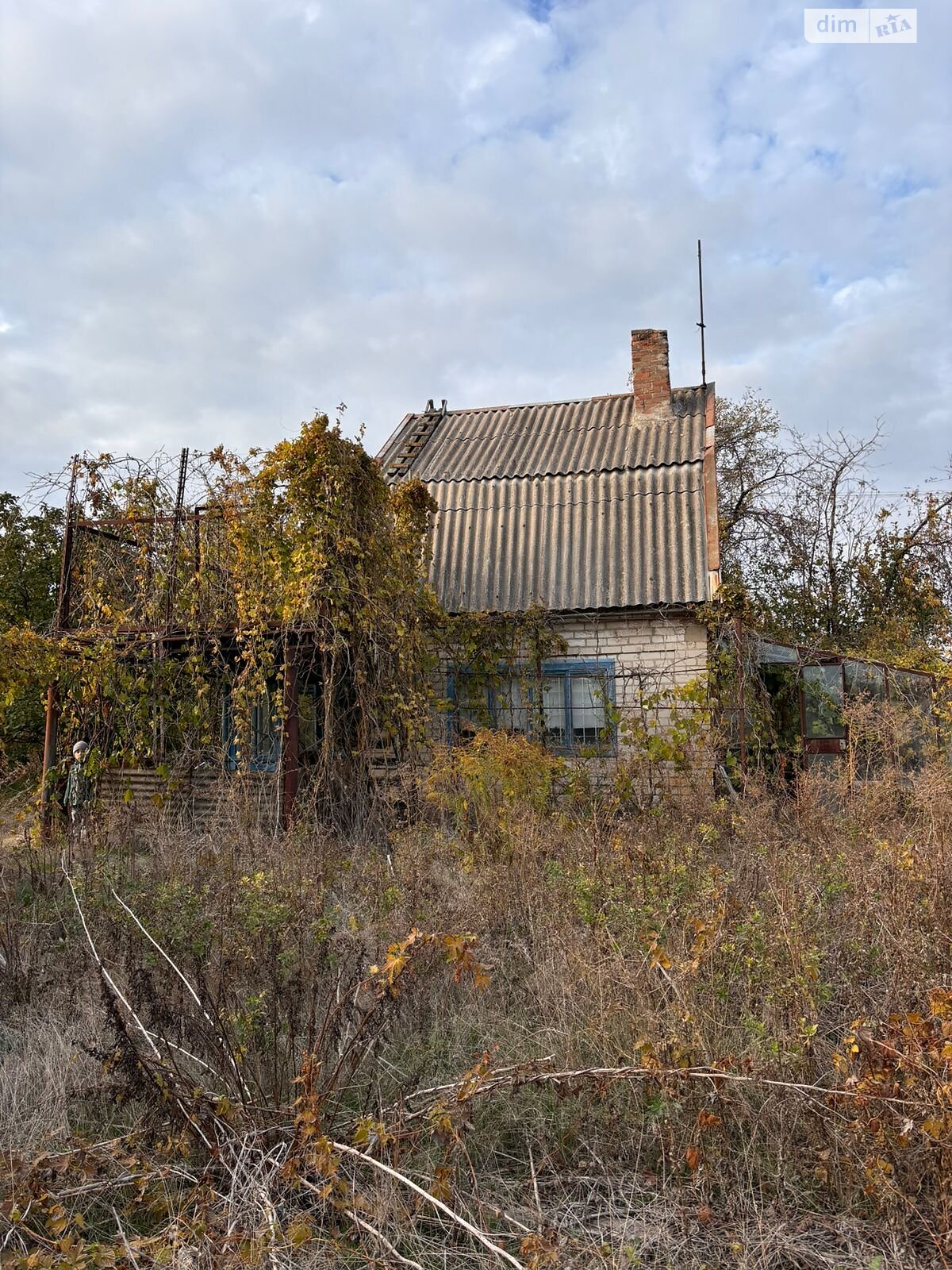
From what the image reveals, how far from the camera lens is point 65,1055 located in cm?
408

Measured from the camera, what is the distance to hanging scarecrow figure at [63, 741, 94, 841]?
9766 millimetres

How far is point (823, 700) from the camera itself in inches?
443

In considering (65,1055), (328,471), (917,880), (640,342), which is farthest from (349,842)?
(640,342)

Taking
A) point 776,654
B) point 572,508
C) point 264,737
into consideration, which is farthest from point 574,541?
point 264,737

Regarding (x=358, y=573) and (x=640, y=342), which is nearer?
(x=358, y=573)

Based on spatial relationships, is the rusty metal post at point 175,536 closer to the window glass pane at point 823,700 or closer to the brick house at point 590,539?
the brick house at point 590,539

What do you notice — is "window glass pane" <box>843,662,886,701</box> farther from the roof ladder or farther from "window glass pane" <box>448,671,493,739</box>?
the roof ladder

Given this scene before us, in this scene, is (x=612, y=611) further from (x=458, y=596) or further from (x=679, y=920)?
(x=679, y=920)

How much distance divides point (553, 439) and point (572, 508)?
2179 millimetres

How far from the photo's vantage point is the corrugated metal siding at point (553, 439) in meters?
13.6

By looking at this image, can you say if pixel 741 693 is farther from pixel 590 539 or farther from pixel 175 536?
pixel 175 536

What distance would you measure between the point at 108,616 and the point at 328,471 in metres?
3.47

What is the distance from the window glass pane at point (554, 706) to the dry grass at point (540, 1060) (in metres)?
5.57

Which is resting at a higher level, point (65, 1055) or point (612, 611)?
point (612, 611)
